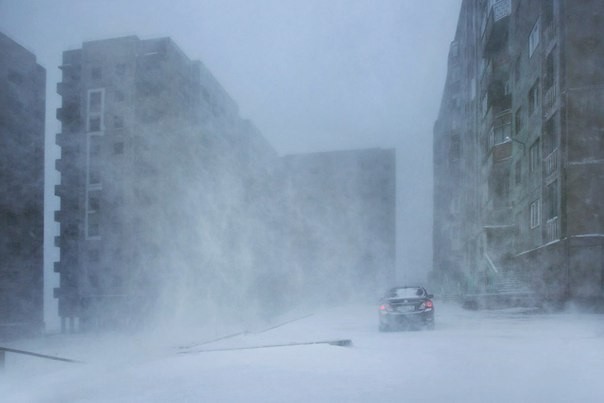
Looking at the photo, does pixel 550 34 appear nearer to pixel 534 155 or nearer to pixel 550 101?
pixel 550 101

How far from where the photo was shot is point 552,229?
30.2ft

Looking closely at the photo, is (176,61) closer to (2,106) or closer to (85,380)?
(2,106)

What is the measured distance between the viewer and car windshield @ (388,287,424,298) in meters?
6.81

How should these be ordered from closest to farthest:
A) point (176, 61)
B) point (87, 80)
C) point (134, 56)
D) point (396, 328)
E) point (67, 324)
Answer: point (396, 328) < point (176, 61) < point (134, 56) < point (87, 80) < point (67, 324)

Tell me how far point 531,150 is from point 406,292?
557 cm

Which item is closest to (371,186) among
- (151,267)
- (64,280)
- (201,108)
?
(201,108)

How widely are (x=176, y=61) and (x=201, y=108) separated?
177 centimetres

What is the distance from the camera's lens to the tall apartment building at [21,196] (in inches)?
449

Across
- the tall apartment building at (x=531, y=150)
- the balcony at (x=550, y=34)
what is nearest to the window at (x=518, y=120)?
the tall apartment building at (x=531, y=150)

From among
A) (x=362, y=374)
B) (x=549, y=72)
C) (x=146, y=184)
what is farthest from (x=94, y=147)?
(x=362, y=374)

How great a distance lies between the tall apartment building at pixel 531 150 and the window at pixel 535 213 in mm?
46

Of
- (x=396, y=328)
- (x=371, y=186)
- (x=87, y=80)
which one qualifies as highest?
(x=87, y=80)

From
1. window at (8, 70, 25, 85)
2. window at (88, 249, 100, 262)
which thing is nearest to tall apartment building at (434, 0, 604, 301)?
window at (88, 249, 100, 262)

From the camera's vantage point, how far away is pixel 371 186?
7.11 metres
